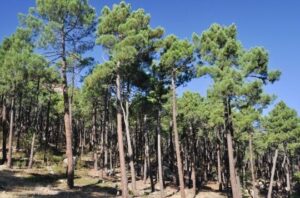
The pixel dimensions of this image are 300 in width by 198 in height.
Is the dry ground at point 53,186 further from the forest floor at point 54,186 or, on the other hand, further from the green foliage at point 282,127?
the green foliage at point 282,127

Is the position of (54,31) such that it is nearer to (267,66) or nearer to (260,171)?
(267,66)

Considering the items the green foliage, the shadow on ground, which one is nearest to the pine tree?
the shadow on ground

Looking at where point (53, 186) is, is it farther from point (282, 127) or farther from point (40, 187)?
point (282, 127)

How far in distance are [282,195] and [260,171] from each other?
15081 mm

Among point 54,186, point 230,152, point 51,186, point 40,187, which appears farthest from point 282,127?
point 40,187

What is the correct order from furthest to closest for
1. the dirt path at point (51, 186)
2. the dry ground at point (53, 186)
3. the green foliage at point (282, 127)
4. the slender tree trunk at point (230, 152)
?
the green foliage at point (282, 127), the slender tree trunk at point (230, 152), the dry ground at point (53, 186), the dirt path at point (51, 186)

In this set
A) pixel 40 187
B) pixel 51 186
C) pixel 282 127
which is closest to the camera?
pixel 40 187

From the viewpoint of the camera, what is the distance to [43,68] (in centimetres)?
2628

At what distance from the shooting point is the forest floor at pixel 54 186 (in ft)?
78.6

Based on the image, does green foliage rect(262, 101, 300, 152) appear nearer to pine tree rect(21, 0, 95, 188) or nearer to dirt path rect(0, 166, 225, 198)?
dirt path rect(0, 166, 225, 198)

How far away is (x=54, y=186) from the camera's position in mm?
27734

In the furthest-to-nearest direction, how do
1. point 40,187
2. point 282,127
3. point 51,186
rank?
point 282,127 < point 51,186 < point 40,187

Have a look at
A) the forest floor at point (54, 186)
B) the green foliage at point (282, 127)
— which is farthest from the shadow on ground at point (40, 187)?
the green foliage at point (282, 127)

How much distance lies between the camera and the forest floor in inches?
944
